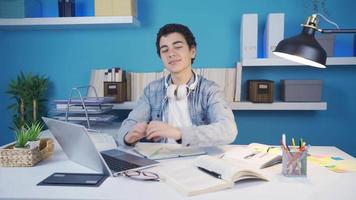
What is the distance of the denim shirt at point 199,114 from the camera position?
1.43 m

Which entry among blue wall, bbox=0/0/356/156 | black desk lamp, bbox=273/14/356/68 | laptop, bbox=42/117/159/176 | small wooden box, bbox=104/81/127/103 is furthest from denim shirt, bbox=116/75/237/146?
blue wall, bbox=0/0/356/156

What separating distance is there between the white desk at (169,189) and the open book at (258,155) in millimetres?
82

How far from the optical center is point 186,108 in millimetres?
1791

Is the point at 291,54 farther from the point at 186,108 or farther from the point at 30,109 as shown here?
the point at 30,109

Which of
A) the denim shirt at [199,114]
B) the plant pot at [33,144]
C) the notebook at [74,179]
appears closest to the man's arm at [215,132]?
the denim shirt at [199,114]

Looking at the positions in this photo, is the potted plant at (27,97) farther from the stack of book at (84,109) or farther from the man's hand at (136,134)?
the man's hand at (136,134)

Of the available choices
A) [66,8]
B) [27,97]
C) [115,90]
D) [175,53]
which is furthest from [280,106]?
[27,97]

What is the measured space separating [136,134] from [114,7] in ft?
4.09

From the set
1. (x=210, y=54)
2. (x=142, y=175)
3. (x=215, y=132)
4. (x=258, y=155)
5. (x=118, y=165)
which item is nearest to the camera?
(x=142, y=175)

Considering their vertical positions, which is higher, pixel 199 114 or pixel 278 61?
pixel 278 61

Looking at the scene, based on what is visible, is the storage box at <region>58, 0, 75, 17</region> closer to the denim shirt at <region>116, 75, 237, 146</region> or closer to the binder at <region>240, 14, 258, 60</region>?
the denim shirt at <region>116, 75, 237, 146</region>

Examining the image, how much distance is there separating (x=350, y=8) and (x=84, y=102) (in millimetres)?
2110

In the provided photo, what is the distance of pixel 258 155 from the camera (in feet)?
4.40

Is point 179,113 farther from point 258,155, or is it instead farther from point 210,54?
point 210,54
